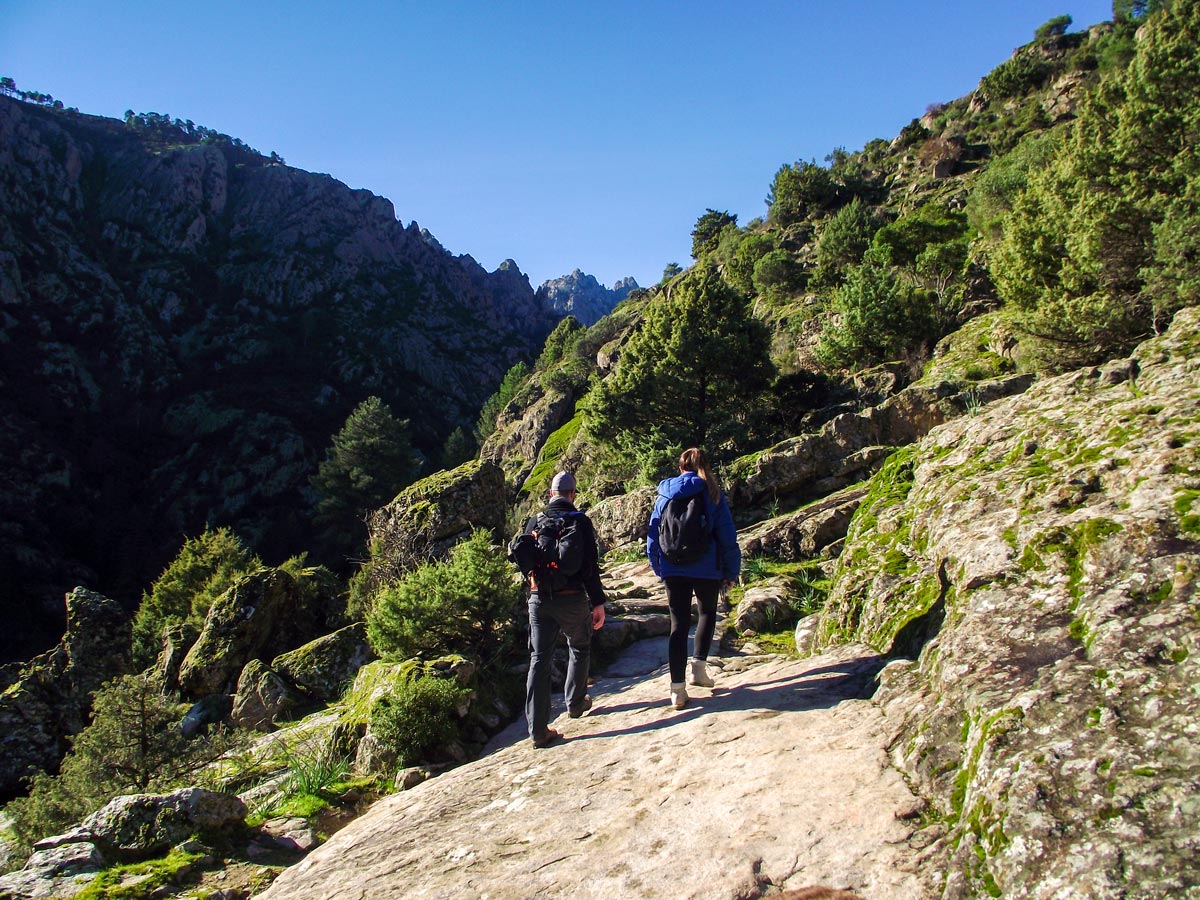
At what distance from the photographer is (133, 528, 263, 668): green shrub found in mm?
20641

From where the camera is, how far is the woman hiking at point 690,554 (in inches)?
203

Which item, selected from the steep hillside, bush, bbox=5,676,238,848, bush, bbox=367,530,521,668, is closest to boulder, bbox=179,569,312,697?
bush, bbox=5,676,238,848

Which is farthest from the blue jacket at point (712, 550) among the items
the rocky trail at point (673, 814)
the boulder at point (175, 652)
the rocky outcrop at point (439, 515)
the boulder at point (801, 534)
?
the boulder at point (175, 652)

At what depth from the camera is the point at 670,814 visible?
3.52m

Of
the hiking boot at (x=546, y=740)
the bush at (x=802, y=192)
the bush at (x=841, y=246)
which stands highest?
the bush at (x=802, y=192)

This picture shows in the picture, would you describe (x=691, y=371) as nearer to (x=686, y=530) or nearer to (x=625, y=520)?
(x=625, y=520)

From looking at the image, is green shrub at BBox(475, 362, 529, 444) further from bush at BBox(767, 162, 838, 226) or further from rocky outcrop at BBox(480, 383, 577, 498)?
bush at BBox(767, 162, 838, 226)

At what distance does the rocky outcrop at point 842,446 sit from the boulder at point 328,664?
807 cm

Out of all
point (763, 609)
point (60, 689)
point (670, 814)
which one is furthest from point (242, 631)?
point (670, 814)

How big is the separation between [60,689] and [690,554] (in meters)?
13.4

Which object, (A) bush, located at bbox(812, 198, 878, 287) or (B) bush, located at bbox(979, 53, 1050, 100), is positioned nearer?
(A) bush, located at bbox(812, 198, 878, 287)

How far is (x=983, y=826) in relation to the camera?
8.48 feet

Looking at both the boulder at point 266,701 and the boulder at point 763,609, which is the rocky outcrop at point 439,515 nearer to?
the boulder at point 266,701

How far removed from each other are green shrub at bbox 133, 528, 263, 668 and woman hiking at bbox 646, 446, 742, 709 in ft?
62.8
